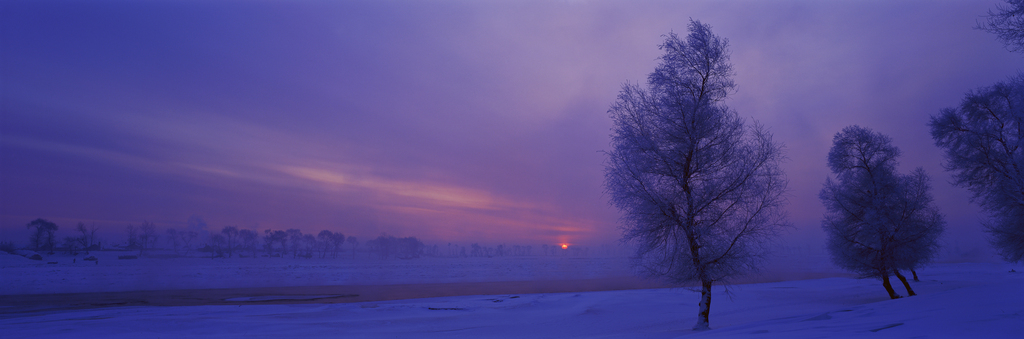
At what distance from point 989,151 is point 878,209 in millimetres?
4265

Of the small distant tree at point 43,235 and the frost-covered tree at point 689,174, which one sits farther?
the small distant tree at point 43,235

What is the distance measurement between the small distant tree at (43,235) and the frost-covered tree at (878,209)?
13393 cm

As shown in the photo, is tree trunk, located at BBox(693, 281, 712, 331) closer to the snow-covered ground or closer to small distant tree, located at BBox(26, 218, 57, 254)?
the snow-covered ground

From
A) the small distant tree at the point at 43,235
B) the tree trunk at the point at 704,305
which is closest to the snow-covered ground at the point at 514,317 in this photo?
the tree trunk at the point at 704,305

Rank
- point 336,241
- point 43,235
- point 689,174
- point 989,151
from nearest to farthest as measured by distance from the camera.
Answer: point 689,174
point 989,151
point 43,235
point 336,241

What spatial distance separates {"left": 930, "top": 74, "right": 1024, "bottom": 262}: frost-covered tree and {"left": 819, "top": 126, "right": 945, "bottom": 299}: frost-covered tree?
172 centimetres

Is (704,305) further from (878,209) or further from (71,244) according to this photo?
(71,244)

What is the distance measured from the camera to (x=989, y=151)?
1733 centimetres

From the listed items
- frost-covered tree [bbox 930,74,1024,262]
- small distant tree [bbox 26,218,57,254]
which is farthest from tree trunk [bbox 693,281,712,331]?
small distant tree [bbox 26,218,57,254]

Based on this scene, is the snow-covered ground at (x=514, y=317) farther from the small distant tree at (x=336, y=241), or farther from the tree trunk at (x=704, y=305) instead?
the small distant tree at (x=336, y=241)

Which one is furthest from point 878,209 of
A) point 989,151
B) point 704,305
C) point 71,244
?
point 71,244

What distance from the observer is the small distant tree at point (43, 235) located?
9331 cm

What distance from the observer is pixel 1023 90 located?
11.3m

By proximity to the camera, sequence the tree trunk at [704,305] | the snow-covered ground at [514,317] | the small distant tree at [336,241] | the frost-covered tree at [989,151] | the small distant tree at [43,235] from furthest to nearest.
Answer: the small distant tree at [336,241] → the small distant tree at [43,235] → the frost-covered tree at [989,151] → the tree trunk at [704,305] → the snow-covered ground at [514,317]
